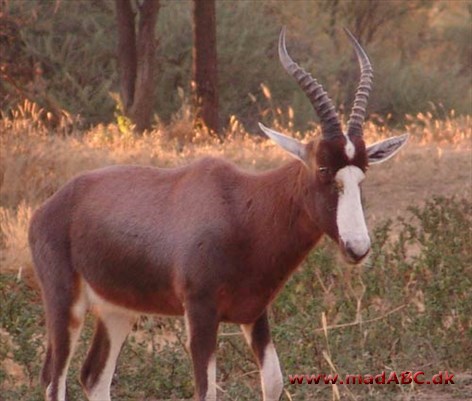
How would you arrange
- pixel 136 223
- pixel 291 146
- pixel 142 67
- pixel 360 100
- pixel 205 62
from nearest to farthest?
1. pixel 291 146
2. pixel 360 100
3. pixel 136 223
4. pixel 205 62
5. pixel 142 67

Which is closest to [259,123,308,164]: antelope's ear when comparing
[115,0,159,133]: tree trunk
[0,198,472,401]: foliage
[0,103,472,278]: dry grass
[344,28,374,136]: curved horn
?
[344,28,374,136]: curved horn

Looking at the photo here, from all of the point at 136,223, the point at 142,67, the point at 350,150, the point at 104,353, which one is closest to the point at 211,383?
the point at 136,223

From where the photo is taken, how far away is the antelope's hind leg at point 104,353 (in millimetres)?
8141

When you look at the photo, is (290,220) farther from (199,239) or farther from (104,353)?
(104,353)

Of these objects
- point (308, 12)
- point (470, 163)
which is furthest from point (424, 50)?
point (470, 163)

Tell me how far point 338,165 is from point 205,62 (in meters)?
13.9

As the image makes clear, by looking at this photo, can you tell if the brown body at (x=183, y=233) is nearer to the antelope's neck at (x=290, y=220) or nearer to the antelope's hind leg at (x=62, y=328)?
the antelope's neck at (x=290, y=220)

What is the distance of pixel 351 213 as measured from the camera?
22.4 ft

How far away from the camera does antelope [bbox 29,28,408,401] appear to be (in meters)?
7.08

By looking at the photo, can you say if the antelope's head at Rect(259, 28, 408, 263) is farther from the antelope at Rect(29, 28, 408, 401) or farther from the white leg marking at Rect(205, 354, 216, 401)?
the white leg marking at Rect(205, 354, 216, 401)

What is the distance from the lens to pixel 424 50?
1737 inches

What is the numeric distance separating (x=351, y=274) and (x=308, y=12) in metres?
25.2

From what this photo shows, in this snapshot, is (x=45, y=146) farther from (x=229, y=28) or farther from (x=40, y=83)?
(x=229, y=28)

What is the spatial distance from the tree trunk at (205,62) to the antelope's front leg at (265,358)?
1304cm
